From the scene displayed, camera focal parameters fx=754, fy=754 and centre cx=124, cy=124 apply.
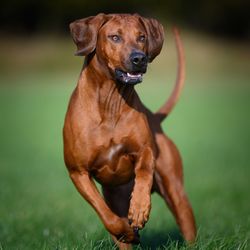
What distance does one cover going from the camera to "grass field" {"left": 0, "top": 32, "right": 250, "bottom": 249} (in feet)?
22.7

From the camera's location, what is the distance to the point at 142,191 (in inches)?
220

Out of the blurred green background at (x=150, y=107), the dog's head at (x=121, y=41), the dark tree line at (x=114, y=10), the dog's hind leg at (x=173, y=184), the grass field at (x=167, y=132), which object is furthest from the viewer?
the dark tree line at (x=114, y=10)

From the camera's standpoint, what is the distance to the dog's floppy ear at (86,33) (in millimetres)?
5965

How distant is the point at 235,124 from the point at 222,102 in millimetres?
6804

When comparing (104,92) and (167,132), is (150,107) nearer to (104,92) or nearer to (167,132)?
(167,132)

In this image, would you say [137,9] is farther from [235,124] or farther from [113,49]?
[113,49]

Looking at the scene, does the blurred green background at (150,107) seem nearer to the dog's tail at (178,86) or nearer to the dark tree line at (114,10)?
the dark tree line at (114,10)

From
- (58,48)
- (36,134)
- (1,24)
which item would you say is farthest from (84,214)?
(1,24)

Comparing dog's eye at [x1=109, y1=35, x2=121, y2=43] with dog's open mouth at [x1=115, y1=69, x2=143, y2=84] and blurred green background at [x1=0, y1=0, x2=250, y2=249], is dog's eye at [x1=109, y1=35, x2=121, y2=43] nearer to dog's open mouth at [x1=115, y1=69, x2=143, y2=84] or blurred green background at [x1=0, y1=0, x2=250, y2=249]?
dog's open mouth at [x1=115, y1=69, x2=143, y2=84]

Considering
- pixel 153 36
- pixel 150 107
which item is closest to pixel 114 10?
pixel 150 107

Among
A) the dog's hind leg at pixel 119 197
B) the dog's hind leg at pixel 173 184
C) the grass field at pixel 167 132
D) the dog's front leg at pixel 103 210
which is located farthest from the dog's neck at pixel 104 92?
the grass field at pixel 167 132

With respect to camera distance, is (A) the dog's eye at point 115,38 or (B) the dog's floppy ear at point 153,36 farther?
(B) the dog's floppy ear at point 153,36

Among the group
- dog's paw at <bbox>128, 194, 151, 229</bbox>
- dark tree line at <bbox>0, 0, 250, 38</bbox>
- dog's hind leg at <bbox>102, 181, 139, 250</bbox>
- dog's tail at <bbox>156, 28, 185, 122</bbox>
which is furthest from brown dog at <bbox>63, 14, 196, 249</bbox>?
dark tree line at <bbox>0, 0, 250, 38</bbox>

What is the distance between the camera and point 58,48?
4644 cm
